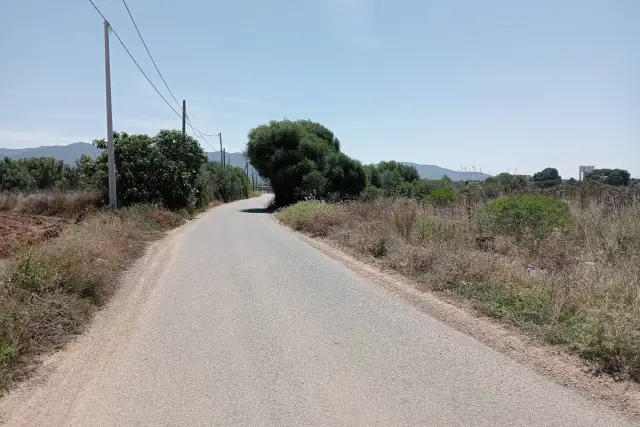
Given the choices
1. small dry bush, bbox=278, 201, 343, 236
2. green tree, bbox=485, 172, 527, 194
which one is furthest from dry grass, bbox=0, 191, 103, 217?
green tree, bbox=485, 172, 527, 194

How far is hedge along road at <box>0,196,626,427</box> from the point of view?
160 inches

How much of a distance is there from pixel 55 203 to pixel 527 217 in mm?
26963

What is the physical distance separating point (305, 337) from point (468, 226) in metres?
7.92

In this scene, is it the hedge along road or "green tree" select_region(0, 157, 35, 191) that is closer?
the hedge along road

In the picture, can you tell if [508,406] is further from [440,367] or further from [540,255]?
Result: [540,255]

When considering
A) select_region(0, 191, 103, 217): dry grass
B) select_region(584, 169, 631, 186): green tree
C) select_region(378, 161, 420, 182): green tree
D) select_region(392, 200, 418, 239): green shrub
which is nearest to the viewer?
select_region(392, 200, 418, 239): green shrub

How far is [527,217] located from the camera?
1191cm

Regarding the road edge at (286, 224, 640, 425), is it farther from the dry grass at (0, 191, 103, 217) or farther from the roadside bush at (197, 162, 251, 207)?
the roadside bush at (197, 162, 251, 207)

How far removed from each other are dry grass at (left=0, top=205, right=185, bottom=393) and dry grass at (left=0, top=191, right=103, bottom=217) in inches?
600

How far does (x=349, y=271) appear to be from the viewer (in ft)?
35.6

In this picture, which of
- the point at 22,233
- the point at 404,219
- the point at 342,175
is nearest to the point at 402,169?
the point at 342,175

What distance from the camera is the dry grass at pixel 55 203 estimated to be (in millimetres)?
24975

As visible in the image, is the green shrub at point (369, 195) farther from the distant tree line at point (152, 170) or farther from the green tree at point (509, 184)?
the distant tree line at point (152, 170)

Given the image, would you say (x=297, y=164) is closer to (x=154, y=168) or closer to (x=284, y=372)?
(x=154, y=168)
